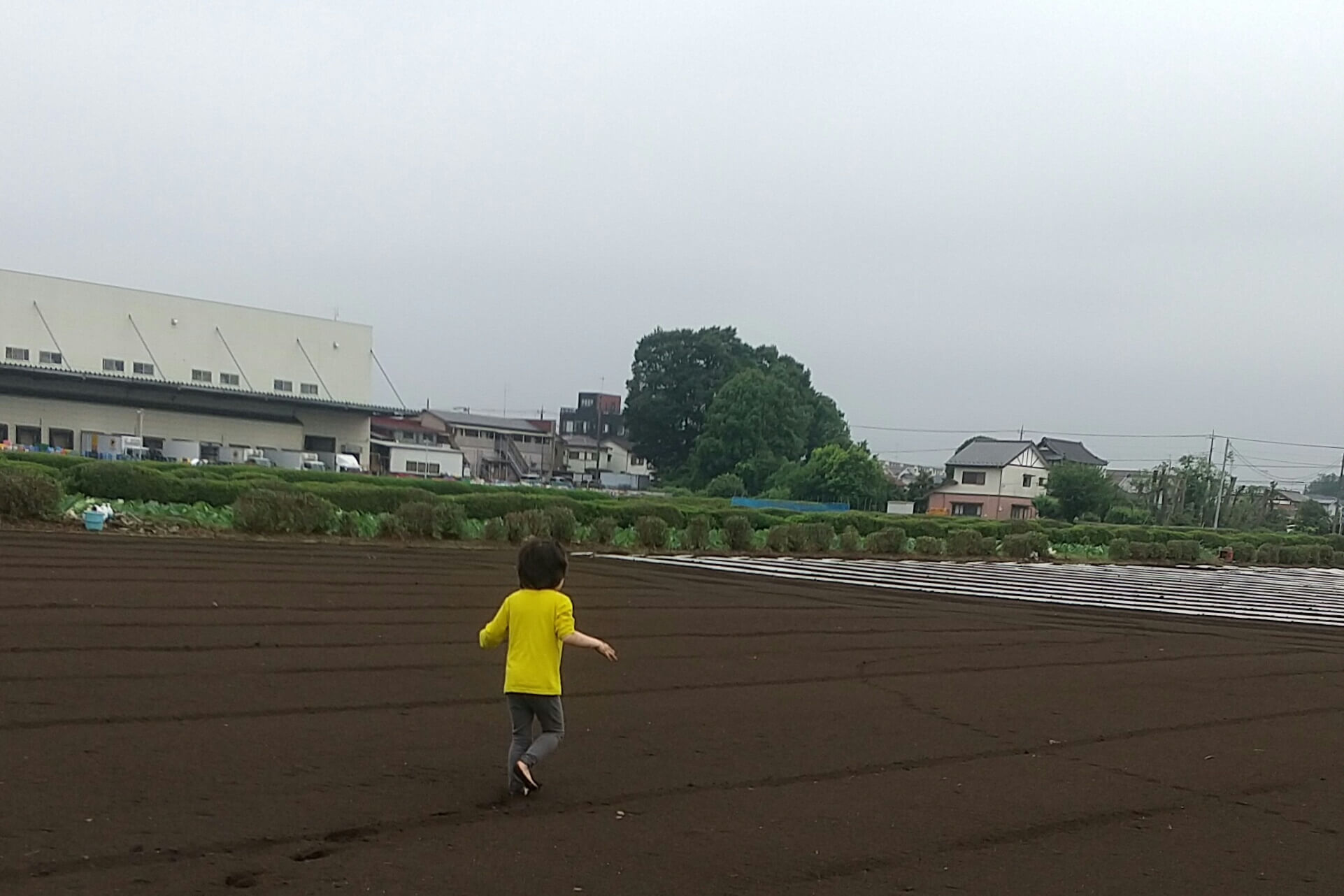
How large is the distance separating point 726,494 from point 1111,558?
2828cm

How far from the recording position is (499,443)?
8512 centimetres

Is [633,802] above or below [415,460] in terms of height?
below

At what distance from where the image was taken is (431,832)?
436 centimetres

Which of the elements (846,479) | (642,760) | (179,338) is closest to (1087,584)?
(642,760)

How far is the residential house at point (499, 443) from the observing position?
8044 cm

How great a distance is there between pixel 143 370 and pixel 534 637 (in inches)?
2062

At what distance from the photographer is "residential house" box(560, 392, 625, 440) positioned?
9781 centimetres

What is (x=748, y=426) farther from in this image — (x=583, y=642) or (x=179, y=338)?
(x=583, y=642)

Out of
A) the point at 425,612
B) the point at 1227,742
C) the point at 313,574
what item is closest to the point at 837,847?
the point at 1227,742

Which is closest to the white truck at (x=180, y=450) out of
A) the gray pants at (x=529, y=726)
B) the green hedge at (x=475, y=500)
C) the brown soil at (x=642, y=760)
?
the green hedge at (x=475, y=500)

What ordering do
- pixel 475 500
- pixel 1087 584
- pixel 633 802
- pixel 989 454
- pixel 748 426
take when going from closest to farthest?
pixel 633 802 → pixel 1087 584 → pixel 475 500 → pixel 989 454 → pixel 748 426

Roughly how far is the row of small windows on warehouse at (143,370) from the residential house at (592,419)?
137 ft

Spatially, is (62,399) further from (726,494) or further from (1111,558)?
(1111,558)

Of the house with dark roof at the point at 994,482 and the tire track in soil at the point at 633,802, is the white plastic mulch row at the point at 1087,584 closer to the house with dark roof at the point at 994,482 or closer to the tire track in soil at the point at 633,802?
the tire track in soil at the point at 633,802
